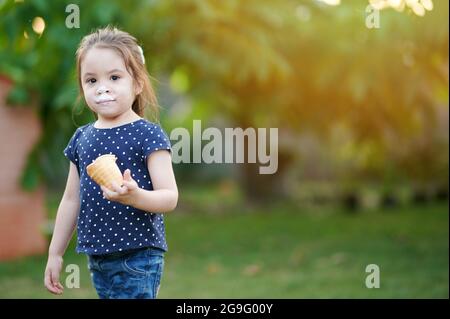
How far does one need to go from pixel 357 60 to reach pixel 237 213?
257 cm

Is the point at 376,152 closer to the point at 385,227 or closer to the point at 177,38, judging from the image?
the point at 385,227

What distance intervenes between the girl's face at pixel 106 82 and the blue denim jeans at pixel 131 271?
1.44 ft

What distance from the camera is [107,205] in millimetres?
2303

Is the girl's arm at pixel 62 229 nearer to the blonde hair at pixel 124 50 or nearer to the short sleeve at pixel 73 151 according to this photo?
the short sleeve at pixel 73 151

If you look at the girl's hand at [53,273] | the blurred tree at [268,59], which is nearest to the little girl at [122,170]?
the girl's hand at [53,273]

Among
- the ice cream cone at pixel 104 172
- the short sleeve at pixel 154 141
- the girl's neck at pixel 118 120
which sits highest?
the girl's neck at pixel 118 120

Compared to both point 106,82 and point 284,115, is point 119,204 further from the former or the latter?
point 284,115

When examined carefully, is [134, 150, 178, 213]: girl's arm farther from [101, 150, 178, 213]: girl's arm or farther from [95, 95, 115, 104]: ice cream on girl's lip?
[95, 95, 115, 104]: ice cream on girl's lip

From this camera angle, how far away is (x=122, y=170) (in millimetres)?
2270

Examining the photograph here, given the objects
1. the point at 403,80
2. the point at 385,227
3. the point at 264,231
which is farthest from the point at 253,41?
the point at 385,227

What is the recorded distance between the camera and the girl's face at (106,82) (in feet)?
7.47

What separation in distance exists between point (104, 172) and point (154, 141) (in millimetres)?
236

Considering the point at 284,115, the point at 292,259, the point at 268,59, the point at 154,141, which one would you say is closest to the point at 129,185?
the point at 154,141

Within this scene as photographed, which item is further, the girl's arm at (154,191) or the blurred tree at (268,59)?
the blurred tree at (268,59)
